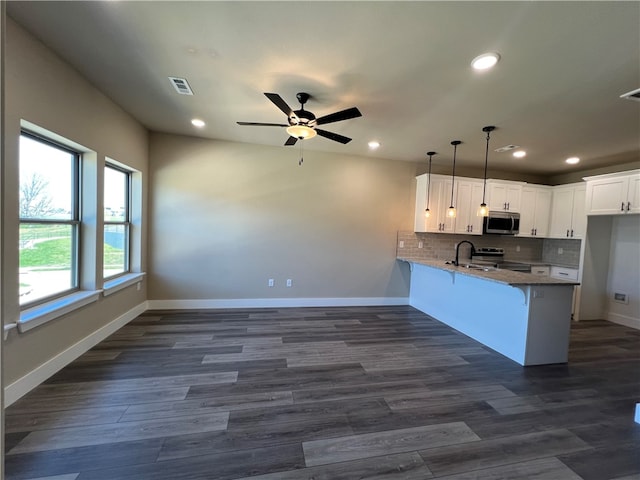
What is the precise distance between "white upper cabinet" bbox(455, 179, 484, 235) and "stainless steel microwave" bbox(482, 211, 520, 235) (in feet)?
0.64

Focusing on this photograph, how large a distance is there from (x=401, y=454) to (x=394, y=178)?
4.41 m

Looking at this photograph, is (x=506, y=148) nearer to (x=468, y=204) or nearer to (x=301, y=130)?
(x=468, y=204)

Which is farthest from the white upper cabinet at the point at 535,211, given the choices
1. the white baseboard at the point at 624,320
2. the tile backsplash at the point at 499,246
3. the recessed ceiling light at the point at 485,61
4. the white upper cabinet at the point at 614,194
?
the recessed ceiling light at the point at 485,61

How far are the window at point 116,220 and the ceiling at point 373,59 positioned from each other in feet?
3.05

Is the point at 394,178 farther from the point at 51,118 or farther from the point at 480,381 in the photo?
the point at 51,118

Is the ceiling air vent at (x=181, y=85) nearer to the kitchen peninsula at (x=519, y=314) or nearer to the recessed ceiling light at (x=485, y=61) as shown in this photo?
the recessed ceiling light at (x=485, y=61)

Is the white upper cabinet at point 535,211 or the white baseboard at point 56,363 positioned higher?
the white upper cabinet at point 535,211

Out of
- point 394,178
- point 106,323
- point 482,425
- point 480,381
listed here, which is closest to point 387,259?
point 394,178

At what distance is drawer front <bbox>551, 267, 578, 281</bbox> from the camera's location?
4930 mm

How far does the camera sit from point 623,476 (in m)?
1.70

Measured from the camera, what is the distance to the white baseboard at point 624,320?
177 inches

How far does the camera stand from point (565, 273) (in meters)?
5.09

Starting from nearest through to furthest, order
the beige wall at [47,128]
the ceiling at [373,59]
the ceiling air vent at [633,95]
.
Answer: the ceiling at [373,59] < the beige wall at [47,128] < the ceiling air vent at [633,95]

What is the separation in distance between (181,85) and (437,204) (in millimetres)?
4279
